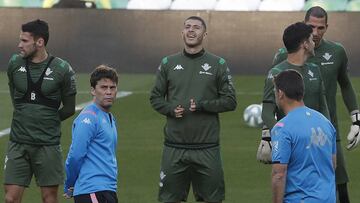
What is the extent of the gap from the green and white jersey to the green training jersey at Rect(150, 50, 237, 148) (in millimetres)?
945

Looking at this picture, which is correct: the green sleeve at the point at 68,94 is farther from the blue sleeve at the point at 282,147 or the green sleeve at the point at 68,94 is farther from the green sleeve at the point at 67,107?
the blue sleeve at the point at 282,147

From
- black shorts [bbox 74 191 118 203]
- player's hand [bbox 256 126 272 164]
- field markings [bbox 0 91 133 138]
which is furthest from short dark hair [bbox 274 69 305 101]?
field markings [bbox 0 91 133 138]

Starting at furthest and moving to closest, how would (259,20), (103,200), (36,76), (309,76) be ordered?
(259,20), (36,76), (309,76), (103,200)

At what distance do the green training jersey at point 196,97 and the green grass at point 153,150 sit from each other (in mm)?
A: 2787

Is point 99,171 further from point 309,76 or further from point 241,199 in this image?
point 241,199

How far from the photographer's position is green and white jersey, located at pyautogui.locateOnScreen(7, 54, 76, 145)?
11109 mm

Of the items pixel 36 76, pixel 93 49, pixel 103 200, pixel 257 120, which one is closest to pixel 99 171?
pixel 103 200

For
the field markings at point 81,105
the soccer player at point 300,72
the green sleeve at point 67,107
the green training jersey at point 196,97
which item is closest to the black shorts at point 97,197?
the soccer player at point 300,72

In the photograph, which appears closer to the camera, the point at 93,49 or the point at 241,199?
the point at 241,199

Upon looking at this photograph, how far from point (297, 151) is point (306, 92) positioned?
222 cm

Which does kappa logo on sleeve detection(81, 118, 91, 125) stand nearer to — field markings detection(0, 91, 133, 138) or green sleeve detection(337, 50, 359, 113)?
green sleeve detection(337, 50, 359, 113)

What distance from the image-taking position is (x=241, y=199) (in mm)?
A: 13977

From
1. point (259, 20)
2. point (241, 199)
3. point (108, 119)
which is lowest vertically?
point (241, 199)

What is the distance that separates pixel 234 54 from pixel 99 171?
68.6ft
